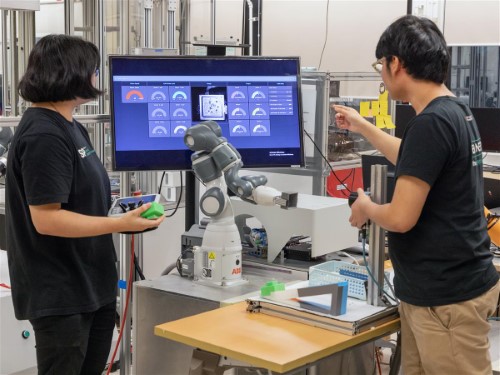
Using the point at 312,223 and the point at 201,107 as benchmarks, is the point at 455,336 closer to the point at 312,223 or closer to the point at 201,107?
the point at 312,223

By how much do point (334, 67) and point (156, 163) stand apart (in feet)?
13.1

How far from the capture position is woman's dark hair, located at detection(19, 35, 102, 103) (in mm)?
1980

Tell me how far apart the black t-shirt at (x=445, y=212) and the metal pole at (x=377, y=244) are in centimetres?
21

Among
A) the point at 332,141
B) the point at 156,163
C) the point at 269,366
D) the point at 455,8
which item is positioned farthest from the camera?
the point at 455,8

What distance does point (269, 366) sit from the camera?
1771mm

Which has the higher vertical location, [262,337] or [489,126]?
[489,126]

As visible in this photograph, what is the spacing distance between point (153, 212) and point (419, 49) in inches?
32.2

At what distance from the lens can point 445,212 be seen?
6.18 feet

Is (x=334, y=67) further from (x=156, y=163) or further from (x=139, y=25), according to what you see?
(x=156, y=163)

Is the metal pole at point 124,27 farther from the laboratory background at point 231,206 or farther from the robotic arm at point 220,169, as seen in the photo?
the robotic arm at point 220,169

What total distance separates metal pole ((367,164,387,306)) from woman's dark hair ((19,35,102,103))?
825 mm

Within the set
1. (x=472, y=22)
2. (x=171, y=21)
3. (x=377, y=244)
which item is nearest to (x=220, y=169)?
(x=377, y=244)

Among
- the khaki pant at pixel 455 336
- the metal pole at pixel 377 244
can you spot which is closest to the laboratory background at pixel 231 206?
the metal pole at pixel 377 244

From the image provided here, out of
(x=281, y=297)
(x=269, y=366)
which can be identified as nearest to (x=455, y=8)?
(x=281, y=297)
